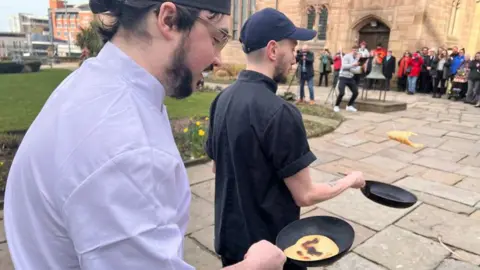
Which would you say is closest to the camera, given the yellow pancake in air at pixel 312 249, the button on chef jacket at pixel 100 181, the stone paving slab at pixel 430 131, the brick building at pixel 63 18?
the button on chef jacket at pixel 100 181

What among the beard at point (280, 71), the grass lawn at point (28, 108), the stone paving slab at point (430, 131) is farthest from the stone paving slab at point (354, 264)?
the grass lawn at point (28, 108)

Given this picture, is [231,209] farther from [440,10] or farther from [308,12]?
[308,12]

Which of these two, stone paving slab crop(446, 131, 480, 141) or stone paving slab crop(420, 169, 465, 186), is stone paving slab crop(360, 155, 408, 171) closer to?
stone paving slab crop(420, 169, 465, 186)

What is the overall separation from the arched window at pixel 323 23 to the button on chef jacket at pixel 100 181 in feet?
68.9

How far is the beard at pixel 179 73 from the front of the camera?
39.9 inches

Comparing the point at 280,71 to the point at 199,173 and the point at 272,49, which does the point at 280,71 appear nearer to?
the point at 272,49

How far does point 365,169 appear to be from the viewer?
5801 millimetres

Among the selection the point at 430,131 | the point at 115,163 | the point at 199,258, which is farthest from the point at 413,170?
the point at 115,163

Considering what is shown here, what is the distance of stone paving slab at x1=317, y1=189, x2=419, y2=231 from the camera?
392 centimetres

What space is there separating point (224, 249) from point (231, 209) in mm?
225

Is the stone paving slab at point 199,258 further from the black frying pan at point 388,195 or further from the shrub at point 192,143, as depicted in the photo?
Result: the shrub at point 192,143

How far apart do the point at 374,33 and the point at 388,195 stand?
18.7 metres

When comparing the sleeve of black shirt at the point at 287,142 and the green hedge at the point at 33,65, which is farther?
the green hedge at the point at 33,65

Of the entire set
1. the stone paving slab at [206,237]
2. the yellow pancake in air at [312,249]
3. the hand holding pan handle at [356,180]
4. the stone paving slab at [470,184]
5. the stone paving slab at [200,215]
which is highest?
the hand holding pan handle at [356,180]
